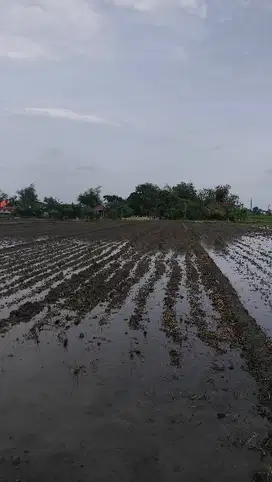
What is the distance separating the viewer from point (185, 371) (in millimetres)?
6059

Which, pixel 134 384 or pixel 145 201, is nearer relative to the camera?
pixel 134 384

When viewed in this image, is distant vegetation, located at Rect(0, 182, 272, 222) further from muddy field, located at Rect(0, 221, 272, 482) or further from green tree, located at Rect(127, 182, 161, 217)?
muddy field, located at Rect(0, 221, 272, 482)

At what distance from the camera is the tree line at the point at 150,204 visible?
265 ft

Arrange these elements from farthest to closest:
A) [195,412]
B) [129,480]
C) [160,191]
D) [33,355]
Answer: [160,191] < [33,355] < [195,412] < [129,480]

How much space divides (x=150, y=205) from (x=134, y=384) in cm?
8591

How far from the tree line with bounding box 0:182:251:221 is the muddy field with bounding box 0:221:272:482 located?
6980 cm

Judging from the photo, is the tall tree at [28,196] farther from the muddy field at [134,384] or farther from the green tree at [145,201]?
the muddy field at [134,384]

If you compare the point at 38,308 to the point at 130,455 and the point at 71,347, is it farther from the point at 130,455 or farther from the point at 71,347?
the point at 130,455

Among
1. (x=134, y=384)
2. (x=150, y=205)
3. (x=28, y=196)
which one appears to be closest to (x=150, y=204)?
(x=150, y=205)

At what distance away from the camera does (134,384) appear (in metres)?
5.57

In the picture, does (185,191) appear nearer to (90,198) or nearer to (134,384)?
(90,198)

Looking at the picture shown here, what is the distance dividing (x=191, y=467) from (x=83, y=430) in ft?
3.83

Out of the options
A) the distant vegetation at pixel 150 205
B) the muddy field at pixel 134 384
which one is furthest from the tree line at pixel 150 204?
the muddy field at pixel 134 384

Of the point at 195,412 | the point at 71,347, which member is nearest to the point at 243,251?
the point at 71,347
